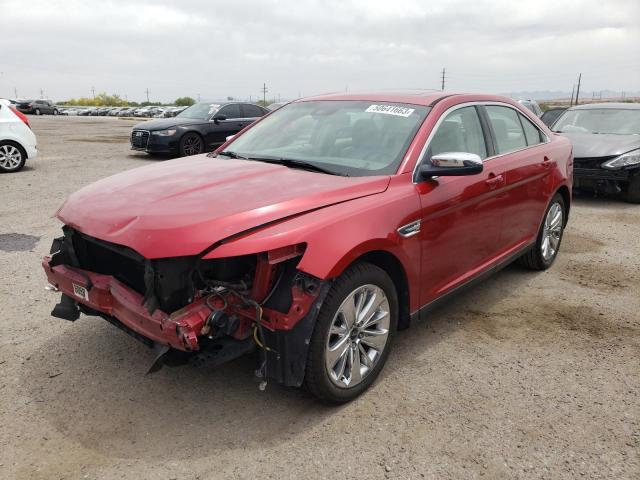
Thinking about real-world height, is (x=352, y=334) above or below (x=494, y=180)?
below

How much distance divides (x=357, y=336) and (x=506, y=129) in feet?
8.14

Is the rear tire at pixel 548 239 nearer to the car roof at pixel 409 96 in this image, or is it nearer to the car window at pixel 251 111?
the car roof at pixel 409 96

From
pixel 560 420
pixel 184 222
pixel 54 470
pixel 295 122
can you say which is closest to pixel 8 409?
pixel 54 470

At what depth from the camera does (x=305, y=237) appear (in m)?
2.63

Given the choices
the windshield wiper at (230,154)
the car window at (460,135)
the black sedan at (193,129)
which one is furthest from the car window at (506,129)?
the black sedan at (193,129)

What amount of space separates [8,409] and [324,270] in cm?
194

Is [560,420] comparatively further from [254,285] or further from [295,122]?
[295,122]

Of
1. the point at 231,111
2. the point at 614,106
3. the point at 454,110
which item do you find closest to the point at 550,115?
the point at 614,106

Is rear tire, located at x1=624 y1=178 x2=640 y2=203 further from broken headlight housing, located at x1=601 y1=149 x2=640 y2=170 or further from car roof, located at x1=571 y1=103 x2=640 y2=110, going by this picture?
car roof, located at x1=571 y1=103 x2=640 y2=110

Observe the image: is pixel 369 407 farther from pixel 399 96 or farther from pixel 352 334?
pixel 399 96

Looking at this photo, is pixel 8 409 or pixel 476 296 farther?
pixel 476 296

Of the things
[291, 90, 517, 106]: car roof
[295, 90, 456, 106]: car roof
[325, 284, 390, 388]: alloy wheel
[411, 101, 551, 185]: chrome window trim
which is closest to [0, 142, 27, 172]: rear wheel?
[291, 90, 517, 106]: car roof

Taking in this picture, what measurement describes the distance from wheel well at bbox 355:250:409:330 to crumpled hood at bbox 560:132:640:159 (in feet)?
21.0

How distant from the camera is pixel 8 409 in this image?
2.96 m
